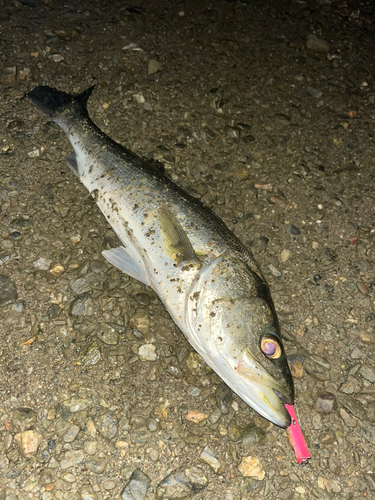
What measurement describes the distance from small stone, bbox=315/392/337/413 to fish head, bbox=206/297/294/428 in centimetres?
55

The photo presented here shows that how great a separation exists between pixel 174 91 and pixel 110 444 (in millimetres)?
3873

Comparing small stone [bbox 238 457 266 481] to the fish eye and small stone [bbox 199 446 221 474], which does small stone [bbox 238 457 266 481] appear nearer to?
small stone [bbox 199 446 221 474]

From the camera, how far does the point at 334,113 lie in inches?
203

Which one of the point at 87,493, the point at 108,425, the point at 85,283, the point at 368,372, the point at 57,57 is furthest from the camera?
the point at 57,57

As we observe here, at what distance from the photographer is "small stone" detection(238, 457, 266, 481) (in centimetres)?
311

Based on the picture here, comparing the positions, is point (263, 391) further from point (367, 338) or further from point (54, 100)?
point (54, 100)

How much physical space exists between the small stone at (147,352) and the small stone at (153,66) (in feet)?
11.1

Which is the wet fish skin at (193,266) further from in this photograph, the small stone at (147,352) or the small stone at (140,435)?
the small stone at (140,435)

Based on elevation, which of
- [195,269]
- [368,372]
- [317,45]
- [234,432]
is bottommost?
[234,432]

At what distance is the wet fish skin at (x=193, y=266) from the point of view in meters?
3.03

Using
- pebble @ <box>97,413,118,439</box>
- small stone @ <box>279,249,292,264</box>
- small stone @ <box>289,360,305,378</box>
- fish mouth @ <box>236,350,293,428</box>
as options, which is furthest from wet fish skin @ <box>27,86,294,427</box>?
pebble @ <box>97,413,118,439</box>

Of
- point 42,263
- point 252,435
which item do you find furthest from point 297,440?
point 42,263

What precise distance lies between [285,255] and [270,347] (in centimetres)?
129

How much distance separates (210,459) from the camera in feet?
10.2
